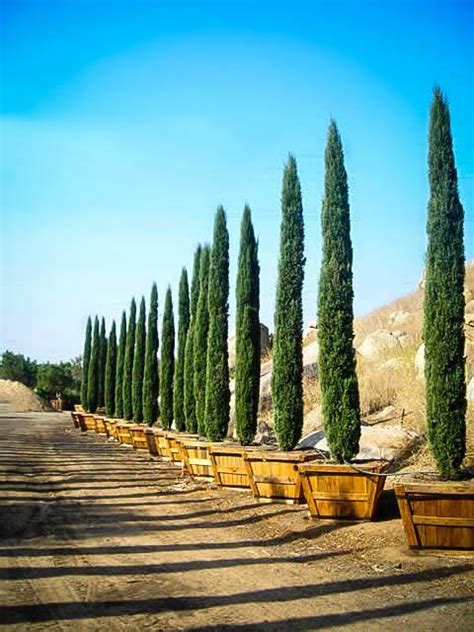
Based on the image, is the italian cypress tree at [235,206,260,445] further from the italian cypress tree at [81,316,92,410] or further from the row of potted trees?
the italian cypress tree at [81,316,92,410]

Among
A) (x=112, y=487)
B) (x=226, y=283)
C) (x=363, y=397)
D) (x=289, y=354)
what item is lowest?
(x=112, y=487)

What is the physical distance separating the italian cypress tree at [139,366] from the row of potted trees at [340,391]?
12836 millimetres

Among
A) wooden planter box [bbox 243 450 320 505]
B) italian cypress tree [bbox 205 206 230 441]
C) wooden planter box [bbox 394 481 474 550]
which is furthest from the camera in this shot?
italian cypress tree [bbox 205 206 230 441]

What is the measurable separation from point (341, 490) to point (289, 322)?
408 cm

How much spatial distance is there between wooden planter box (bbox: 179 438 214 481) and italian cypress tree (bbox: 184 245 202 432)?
4.67 meters

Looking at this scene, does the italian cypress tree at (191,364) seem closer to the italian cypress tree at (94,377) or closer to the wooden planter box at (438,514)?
the wooden planter box at (438,514)

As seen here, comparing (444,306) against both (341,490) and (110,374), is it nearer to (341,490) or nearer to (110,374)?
(341,490)

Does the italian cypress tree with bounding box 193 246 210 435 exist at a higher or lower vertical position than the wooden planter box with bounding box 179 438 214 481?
higher

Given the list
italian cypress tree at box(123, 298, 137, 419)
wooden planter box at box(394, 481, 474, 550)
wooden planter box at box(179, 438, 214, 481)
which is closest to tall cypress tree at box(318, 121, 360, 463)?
wooden planter box at box(394, 481, 474, 550)

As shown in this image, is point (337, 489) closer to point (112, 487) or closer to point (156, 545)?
point (156, 545)

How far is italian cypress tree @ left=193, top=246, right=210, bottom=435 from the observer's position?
54.0 feet

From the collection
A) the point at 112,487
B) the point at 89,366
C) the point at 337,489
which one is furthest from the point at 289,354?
the point at 89,366

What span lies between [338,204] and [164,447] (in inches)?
404

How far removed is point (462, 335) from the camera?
7949mm
